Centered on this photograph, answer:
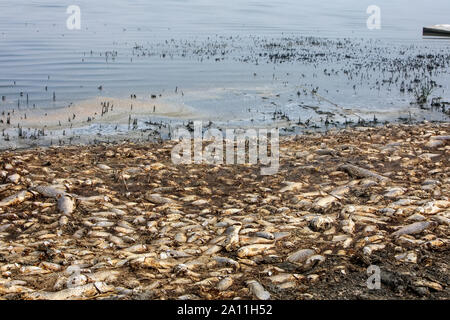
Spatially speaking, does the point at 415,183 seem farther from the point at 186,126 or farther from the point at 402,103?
the point at 402,103

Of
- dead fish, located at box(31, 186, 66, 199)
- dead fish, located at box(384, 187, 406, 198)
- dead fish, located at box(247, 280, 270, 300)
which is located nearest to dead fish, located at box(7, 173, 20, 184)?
dead fish, located at box(31, 186, 66, 199)

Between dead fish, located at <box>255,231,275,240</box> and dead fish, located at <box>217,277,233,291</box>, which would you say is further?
dead fish, located at <box>255,231,275,240</box>

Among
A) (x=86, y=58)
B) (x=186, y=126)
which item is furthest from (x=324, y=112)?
(x=86, y=58)

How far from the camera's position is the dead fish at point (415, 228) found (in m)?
7.24

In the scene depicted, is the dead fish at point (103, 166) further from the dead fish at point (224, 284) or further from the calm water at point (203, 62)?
the calm water at point (203, 62)

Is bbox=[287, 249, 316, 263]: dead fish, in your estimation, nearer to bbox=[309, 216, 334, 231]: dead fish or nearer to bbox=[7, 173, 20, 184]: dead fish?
bbox=[309, 216, 334, 231]: dead fish

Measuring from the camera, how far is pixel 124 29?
4447 cm

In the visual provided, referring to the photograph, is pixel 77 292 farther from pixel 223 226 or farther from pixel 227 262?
Answer: pixel 223 226

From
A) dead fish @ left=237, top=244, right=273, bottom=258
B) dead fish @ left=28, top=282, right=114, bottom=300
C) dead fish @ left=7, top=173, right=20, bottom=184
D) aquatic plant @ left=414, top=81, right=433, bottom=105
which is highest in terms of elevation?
aquatic plant @ left=414, top=81, right=433, bottom=105

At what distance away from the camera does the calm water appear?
71.7 feet

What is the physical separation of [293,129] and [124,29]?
31346 millimetres

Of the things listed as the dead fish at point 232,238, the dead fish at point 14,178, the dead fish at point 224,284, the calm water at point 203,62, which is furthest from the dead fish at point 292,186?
the calm water at point 203,62

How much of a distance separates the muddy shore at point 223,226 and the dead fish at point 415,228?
3 centimetres

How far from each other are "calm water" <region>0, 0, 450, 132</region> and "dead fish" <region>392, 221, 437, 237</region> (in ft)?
39.1
